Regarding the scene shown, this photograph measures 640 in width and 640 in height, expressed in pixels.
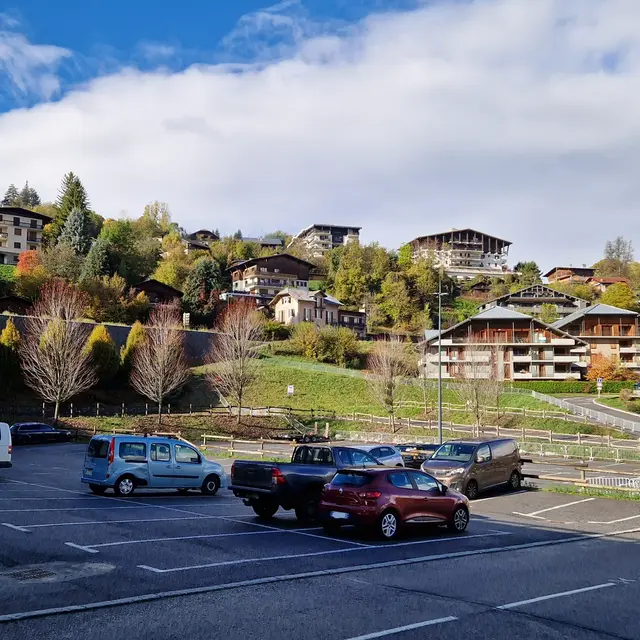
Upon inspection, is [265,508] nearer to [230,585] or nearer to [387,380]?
[230,585]

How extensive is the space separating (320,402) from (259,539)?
162 ft

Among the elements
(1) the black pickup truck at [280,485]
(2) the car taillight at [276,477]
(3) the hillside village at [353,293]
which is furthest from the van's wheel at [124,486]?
(3) the hillside village at [353,293]

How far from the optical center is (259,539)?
44.1ft

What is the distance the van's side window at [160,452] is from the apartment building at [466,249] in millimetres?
132655

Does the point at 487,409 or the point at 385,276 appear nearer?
the point at 487,409

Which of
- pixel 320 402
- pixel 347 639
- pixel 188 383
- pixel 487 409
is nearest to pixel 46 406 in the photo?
pixel 188 383

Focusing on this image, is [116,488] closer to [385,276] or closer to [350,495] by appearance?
[350,495]

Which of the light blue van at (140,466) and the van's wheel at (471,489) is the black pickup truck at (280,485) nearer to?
the light blue van at (140,466)

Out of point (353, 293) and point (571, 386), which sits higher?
point (353, 293)

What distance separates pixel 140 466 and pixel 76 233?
79.7 m

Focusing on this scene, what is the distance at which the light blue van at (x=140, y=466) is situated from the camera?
1970 centimetres

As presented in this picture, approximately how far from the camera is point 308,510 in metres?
15.9

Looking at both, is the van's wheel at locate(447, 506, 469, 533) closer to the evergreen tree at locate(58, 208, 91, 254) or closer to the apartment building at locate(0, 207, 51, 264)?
the evergreen tree at locate(58, 208, 91, 254)

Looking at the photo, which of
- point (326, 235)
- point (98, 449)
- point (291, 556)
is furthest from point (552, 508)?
point (326, 235)
